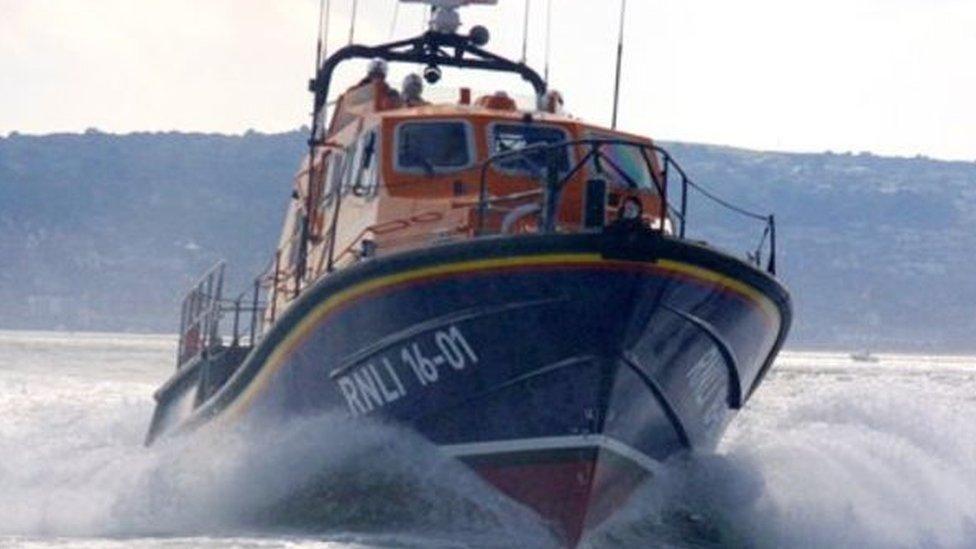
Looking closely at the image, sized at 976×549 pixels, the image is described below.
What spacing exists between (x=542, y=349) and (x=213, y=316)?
17.9ft

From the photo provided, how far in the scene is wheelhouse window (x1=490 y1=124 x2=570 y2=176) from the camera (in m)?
17.5

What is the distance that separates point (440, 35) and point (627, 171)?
3.61 metres

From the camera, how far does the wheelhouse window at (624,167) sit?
57.9 feet

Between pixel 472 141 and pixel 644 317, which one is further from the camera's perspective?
pixel 472 141

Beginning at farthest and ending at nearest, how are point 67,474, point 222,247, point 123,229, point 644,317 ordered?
point 123,229, point 222,247, point 67,474, point 644,317

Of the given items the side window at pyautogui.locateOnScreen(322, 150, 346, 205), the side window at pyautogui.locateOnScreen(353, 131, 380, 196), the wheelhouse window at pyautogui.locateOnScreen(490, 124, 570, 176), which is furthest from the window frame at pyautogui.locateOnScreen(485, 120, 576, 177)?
the side window at pyautogui.locateOnScreen(322, 150, 346, 205)

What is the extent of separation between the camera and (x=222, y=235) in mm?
148875

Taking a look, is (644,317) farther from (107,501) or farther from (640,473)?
(107,501)

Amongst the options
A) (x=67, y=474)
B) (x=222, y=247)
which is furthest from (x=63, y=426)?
(x=222, y=247)

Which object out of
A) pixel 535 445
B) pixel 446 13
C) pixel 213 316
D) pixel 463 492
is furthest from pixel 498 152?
pixel 213 316

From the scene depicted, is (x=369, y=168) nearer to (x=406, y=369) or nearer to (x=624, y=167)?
(x=624, y=167)

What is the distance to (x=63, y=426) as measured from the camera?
89.9 ft

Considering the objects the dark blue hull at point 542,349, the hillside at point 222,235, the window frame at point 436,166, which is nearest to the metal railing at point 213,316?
the window frame at point 436,166

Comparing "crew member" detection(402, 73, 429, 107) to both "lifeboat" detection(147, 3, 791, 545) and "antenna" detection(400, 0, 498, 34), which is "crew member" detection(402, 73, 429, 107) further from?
"antenna" detection(400, 0, 498, 34)
